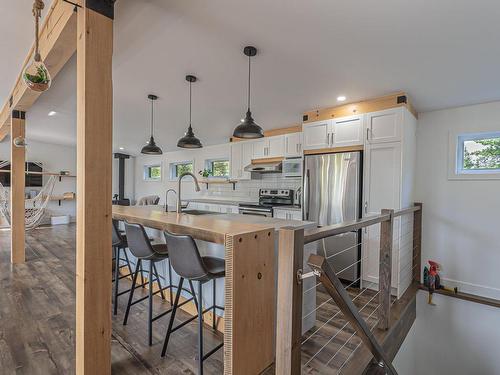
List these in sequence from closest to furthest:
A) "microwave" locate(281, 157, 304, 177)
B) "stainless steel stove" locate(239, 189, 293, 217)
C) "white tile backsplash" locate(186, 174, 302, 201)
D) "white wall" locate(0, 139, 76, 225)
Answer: "microwave" locate(281, 157, 304, 177) < "stainless steel stove" locate(239, 189, 293, 217) < "white tile backsplash" locate(186, 174, 302, 201) < "white wall" locate(0, 139, 76, 225)

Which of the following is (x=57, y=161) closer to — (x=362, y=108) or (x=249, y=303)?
(x=362, y=108)

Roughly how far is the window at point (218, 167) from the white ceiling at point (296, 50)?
2670 millimetres

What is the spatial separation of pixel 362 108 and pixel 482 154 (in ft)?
5.01

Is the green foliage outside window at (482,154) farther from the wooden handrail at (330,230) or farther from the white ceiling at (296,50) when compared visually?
the wooden handrail at (330,230)

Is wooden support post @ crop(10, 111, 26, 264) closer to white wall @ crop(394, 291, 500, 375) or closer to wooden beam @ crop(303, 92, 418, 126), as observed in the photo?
wooden beam @ crop(303, 92, 418, 126)

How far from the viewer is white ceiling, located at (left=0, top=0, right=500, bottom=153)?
181 cm

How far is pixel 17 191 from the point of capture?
4.02m

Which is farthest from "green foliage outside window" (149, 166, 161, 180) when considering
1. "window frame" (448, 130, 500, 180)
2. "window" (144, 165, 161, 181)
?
"window frame" (448, 130, 500, 180)

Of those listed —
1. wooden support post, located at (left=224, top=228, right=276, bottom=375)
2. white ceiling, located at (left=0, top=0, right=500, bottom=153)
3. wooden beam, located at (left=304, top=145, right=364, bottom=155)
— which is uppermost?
white ceiling, located at (left=0, top=0, right=500, bottom=153)

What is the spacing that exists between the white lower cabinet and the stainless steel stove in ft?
0.46

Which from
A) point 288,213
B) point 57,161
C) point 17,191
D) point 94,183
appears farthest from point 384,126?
point 57,161

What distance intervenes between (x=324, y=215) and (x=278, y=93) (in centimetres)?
172

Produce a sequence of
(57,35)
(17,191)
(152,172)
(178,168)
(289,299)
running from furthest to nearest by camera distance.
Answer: (152,172)
(178,168)
(17,191)
(57,35)
(289,299)

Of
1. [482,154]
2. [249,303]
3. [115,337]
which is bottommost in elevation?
[115,337]
